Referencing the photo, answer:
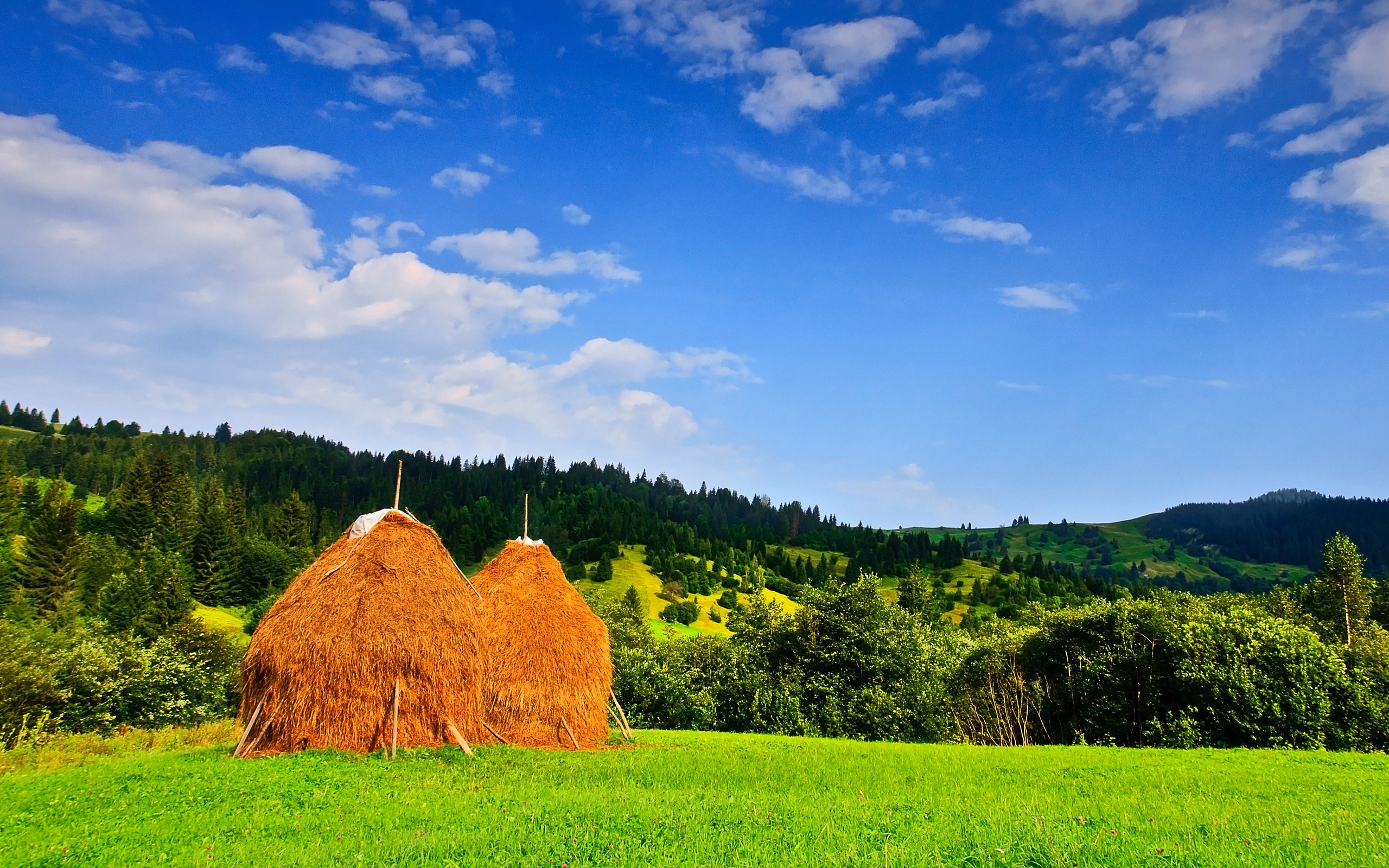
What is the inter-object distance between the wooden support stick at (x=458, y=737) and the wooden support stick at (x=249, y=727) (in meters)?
4.76

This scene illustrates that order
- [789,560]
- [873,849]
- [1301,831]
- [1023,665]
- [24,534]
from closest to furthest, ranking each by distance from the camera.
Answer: [873,849] → [1301,831] → [1023,665] → [24,534] → [789,560]

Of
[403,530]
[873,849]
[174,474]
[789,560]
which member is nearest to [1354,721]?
[873,849]

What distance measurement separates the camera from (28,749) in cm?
2048

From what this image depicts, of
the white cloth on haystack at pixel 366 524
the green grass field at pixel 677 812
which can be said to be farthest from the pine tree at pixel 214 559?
the green grass field at pixel 677 812

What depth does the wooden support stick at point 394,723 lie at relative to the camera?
1914cm

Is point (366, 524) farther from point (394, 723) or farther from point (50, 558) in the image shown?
point (50, 558)

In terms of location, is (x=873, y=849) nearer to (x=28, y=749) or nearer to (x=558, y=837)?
(x=558, y=837)

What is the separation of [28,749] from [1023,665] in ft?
125

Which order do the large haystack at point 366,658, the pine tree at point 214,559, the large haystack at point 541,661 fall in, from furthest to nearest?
the pine tree at point 214,559 → the large haystack at point 541,661 → the large haystack at point 366,658

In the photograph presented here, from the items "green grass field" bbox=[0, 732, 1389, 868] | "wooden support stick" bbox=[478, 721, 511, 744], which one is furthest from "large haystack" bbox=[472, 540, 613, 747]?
"green grass field" bbox=[0, 732, 1389, 868]

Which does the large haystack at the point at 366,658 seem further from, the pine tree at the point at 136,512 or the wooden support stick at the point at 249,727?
the pine tree at the point at 136,512

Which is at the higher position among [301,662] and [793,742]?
[301,662]

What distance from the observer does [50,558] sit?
72.1 metres

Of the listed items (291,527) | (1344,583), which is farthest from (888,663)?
(291,527)
